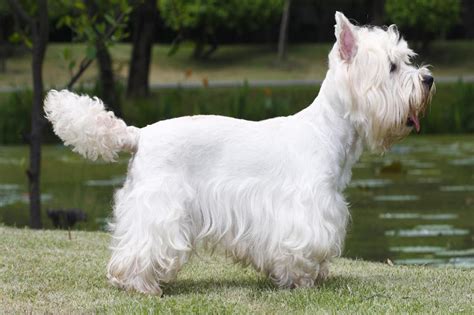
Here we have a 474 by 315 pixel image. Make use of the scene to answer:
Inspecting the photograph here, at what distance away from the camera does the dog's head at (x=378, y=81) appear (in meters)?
7.43

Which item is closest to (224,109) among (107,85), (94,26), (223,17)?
(107,85)

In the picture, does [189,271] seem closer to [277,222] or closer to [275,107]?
[277,222]

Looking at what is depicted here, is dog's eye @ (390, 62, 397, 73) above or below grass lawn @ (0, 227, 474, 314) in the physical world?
above

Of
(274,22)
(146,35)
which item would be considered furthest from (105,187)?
(274,22)

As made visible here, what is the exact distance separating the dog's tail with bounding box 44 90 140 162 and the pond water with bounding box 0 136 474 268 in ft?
13.2

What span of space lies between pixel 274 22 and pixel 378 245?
1089 inches

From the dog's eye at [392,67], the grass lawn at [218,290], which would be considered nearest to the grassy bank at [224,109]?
the grass lawn at [218,290]

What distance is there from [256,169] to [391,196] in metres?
8.87

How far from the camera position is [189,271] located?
8578 millimetres

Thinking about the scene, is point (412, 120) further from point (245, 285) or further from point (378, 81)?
point (245, 285)

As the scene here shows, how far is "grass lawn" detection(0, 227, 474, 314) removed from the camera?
6.91 metres

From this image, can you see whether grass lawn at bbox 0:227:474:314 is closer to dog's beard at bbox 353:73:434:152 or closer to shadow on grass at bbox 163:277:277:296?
shadow on grass at bbox 163:277:277:296

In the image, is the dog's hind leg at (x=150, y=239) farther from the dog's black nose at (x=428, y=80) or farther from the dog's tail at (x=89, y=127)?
the dog's black nose at (x=428, y=80)

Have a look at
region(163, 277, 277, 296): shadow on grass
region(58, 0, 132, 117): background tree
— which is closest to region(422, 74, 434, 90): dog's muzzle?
region(163, 277, 277, 296): shadow on grass
